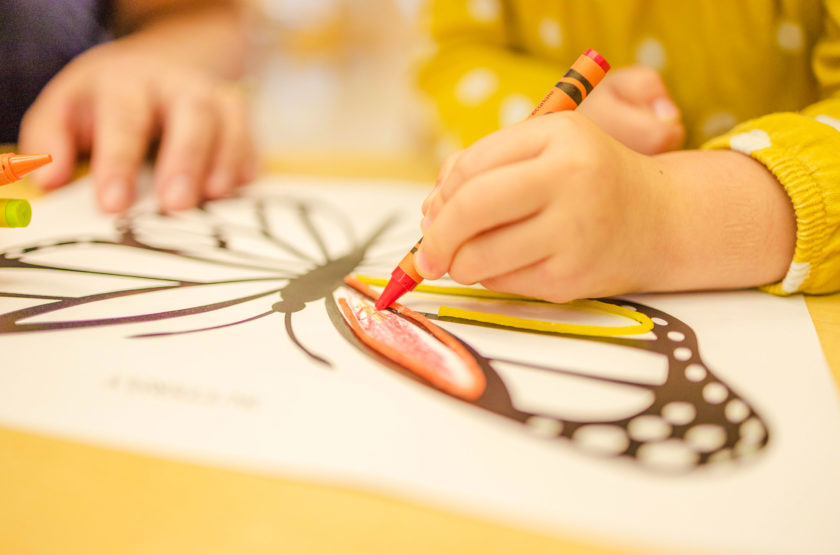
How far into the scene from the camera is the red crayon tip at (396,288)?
0.29 meters

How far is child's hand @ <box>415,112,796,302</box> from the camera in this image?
0.26 metres

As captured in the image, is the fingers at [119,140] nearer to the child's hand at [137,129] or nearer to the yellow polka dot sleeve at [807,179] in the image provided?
the child's hand at [137,129]

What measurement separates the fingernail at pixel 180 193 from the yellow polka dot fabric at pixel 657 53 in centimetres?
25

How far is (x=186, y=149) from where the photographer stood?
499mm

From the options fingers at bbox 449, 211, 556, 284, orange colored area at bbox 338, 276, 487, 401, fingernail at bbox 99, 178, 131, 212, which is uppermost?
fingers at bbox 449, 211, 556, 284

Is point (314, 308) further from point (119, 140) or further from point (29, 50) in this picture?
point (29, 50)

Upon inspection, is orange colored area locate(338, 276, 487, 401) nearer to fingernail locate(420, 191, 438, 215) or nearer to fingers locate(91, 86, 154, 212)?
fingernail locate(420, 191, 438, 215)

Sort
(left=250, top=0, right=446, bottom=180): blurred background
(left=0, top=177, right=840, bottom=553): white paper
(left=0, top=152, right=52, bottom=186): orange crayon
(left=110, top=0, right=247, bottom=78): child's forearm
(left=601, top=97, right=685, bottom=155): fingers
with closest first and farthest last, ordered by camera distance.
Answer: (left=0, top=177, right=840, bottom=553): white paper → (left=0, top=152, right=52, bottom=186): orange crayon → (left=601, top=97, right=685, bottom=155): fingers → (left=110, top=0, right=247, bottom=78): child's forearm → (left=250, top=0, right=446, bottom=180): blurred background

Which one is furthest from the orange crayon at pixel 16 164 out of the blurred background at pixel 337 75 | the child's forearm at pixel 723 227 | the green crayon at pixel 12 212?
the blurred background at pixel 337 75

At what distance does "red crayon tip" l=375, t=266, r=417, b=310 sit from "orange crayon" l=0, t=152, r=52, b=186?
0.59ft

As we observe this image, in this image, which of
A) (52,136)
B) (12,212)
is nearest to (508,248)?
(12,212)

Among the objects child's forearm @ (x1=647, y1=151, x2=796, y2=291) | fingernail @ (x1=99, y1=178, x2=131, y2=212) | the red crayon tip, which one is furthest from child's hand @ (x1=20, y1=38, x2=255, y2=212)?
child's forearm @ (x1=647, y1=151, x2=796, y2=291)

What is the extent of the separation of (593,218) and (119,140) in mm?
419

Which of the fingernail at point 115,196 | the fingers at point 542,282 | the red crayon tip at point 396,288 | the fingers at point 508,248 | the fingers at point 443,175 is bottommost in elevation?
the fingernail at point 115,196
